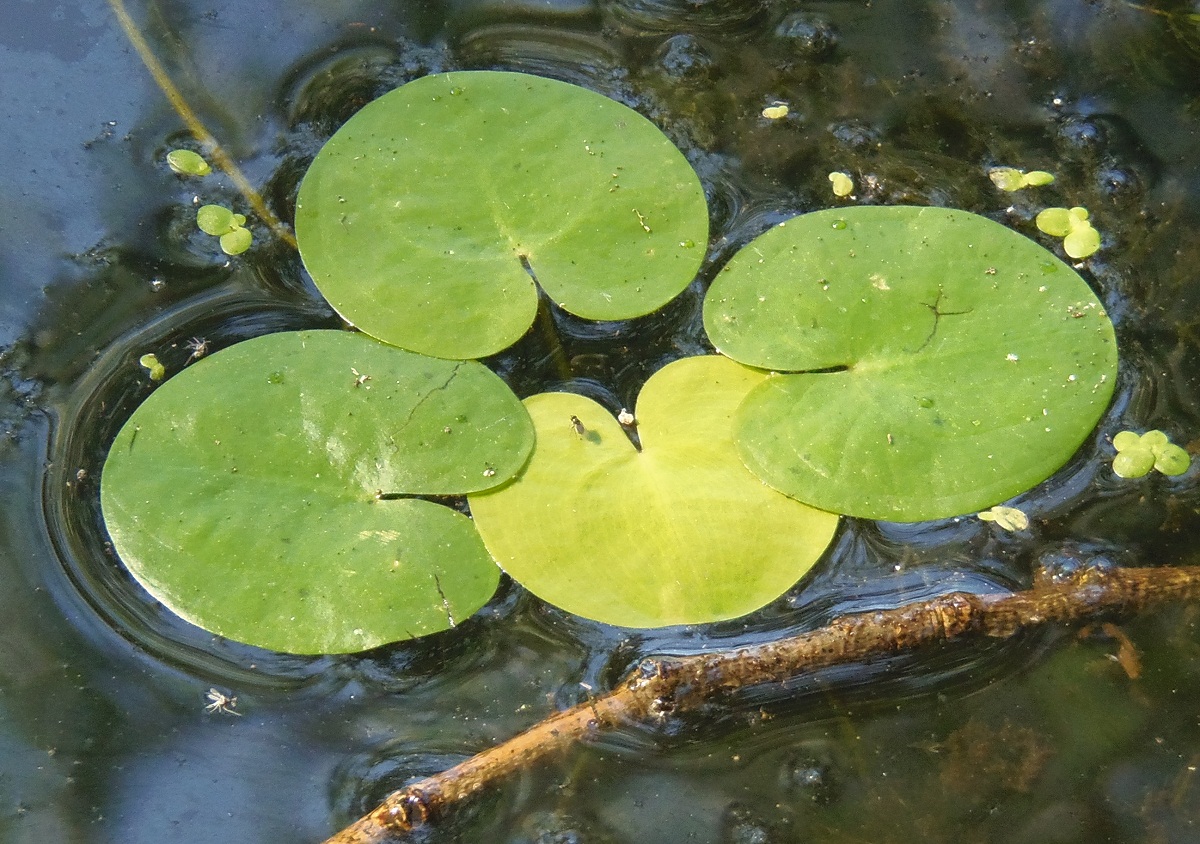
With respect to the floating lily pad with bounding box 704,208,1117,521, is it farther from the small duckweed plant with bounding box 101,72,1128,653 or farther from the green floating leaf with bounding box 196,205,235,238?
the green floating leaf with bounding box 196,205,235,238

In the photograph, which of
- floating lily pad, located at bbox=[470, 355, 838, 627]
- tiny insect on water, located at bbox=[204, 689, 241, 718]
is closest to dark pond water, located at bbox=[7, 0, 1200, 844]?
tiny insect on water, located at bbox=[204, 689, 241, 718]

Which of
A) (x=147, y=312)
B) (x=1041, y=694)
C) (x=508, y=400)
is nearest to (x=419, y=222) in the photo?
(x=508, y=400)

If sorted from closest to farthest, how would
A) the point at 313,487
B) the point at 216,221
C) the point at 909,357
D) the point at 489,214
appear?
the point at 313,487 < the point at 909,357 < the point at 489,214 < the point at 216,221

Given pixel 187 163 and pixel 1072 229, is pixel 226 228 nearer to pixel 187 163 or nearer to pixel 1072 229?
pixel 187 163

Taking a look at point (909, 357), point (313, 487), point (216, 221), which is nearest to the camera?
point (313, 487)

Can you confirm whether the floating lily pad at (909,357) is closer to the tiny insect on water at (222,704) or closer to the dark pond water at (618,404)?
the dark pond water at (618,404)

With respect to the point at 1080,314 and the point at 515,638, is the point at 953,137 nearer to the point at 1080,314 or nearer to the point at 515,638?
the point at 1080,314

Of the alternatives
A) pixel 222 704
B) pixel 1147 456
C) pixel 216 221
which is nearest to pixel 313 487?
pixel 222 704
